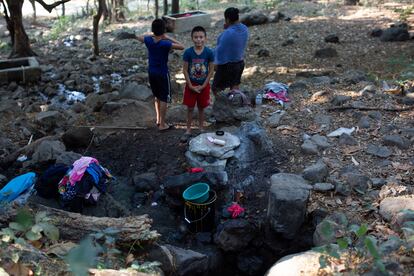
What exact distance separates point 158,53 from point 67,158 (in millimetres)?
1776

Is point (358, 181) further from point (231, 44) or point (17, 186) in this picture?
point (17, 186)

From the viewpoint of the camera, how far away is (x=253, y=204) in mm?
5031

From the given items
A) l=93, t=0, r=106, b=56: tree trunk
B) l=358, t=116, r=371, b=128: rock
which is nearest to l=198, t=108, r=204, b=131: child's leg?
l=358, t=116, r=371, b=128: rock

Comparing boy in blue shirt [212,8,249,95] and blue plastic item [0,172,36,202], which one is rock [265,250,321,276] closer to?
blue plastic item [0,172,36,202]

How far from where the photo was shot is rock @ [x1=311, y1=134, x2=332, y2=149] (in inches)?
217

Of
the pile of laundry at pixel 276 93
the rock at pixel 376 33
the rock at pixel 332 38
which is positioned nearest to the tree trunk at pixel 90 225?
the pile of laundry at pixel 276 93

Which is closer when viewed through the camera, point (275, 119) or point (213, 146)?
point (213, 146)

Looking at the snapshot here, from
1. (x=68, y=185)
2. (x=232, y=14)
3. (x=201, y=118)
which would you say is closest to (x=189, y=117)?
(x=201, y=118)

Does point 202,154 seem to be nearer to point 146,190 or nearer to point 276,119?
point 146,190

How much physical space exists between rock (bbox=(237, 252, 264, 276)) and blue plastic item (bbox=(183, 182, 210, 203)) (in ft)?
2.38

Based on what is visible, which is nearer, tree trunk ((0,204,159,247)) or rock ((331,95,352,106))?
tree trunk ((0,204,159,247))

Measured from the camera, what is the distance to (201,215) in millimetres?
4766

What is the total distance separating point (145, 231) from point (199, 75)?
2637mm

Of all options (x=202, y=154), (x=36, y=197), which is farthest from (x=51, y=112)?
(x=202, y=154)
